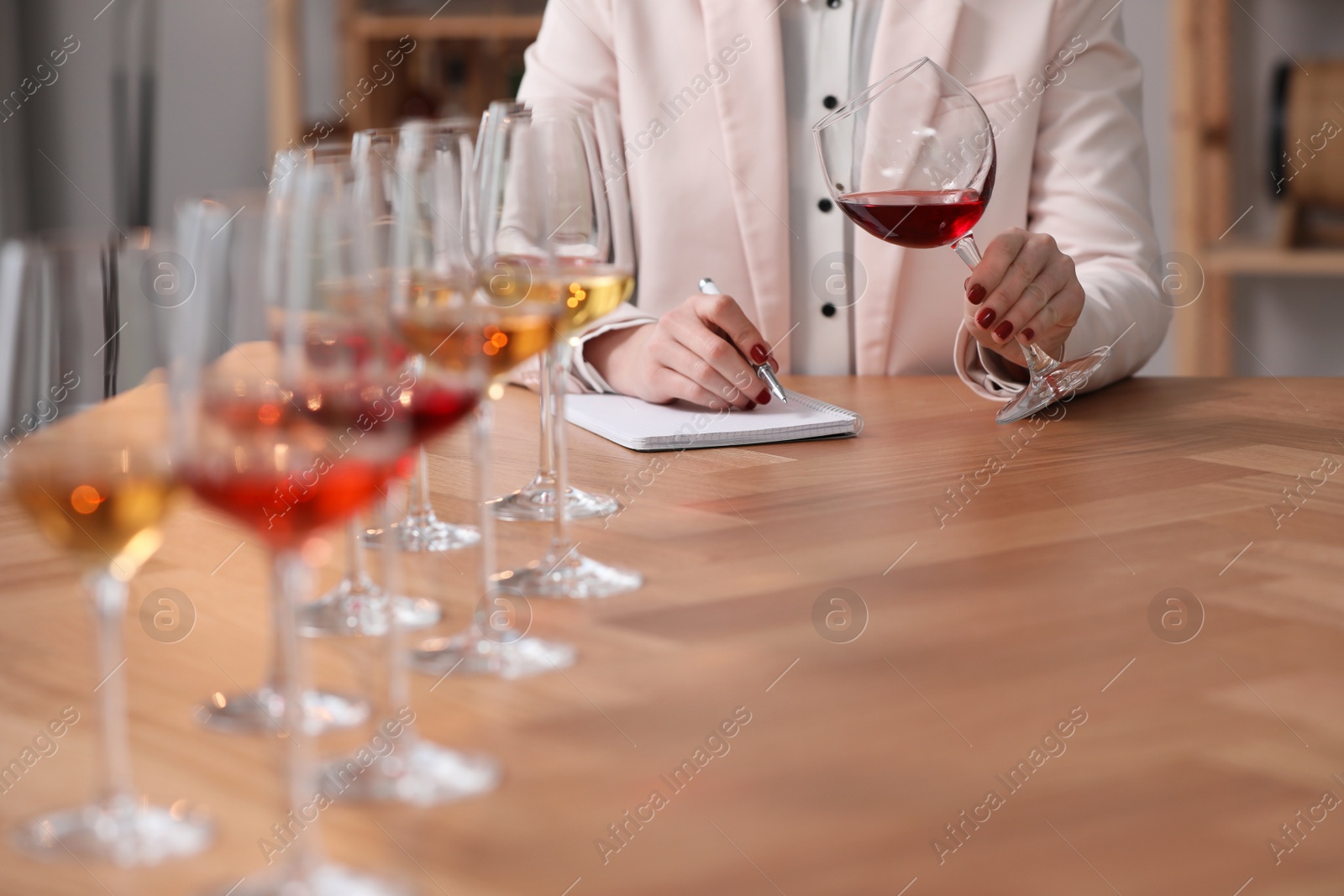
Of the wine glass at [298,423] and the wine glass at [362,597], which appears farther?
the wine glass at [362,597]

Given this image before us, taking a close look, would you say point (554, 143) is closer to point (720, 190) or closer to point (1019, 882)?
point (1019, 882)

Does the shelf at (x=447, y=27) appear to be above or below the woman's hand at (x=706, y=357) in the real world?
above

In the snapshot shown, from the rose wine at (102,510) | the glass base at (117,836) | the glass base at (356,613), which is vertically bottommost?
the glass base at (356,613)

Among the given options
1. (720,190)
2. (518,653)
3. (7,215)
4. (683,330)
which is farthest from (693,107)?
(7,215)

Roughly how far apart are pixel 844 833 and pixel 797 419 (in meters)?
0.73

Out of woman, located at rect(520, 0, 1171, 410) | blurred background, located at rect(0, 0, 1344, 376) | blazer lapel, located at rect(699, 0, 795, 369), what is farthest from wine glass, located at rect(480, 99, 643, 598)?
blurred background, located at rect(0, 0, 1344, 376)

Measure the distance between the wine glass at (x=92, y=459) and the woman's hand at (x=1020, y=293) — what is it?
2.89ft

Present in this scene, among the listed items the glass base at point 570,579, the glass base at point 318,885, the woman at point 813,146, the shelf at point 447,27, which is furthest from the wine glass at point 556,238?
the shelf at point 447,27

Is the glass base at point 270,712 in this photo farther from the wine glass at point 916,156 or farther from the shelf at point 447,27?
the shelf at point 447,27

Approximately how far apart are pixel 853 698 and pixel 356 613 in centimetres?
28

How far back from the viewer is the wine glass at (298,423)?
0.45 m

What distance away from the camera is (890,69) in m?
1.71

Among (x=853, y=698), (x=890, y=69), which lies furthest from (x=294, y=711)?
(x=890, y=69)

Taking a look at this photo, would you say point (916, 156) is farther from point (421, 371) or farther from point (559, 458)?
point (421, 371)
